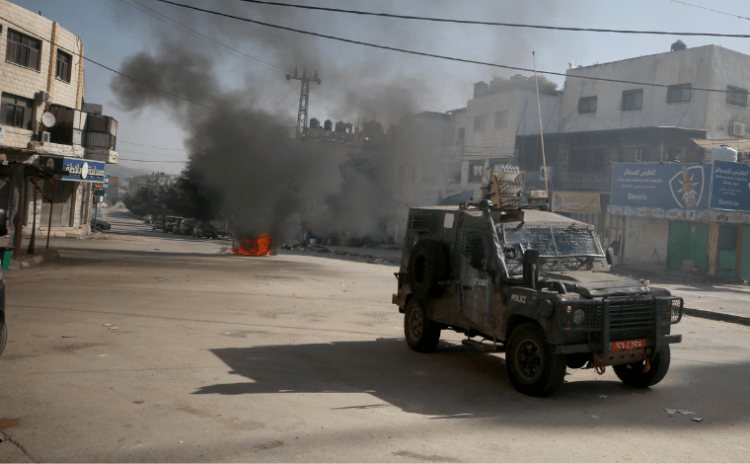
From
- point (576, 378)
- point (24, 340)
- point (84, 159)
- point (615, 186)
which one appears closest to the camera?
point (576, 378)

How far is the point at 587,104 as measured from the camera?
39500 millimetres

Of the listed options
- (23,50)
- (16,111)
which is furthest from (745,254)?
(23,50)

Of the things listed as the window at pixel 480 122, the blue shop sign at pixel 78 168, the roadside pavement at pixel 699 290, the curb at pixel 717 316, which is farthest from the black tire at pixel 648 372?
the window at pixel 480 122

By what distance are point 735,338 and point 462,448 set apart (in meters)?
8.68

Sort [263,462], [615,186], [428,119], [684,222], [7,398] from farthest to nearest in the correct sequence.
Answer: [428,119] < [615,186] < [684,222] < [7,398] < [263,462]

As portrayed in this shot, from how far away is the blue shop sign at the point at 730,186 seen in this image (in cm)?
2461

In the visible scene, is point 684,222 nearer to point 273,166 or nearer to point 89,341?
point 273,166

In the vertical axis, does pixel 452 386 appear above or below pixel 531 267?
below

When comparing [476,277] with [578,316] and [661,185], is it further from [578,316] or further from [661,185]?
[661,185]

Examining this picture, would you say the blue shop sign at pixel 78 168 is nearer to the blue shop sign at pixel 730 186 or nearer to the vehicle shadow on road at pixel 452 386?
the vehicle shadow on road at pixel 452 386

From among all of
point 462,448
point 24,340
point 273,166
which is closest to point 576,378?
point 462,448

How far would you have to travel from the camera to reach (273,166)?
1243 inches

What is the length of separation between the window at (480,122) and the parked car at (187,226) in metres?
24.0

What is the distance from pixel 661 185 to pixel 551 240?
869 inches
